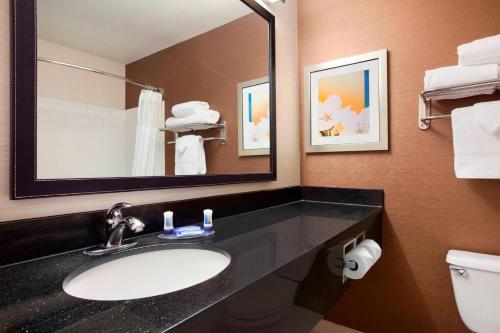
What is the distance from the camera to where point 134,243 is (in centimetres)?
88

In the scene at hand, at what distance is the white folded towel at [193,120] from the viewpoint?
1.12 m

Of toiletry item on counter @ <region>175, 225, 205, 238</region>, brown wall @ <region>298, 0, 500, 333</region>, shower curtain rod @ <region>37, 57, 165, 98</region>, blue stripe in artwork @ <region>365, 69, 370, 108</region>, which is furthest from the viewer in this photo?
blue stripe in artwork @ <region>365, 69, 370, 108</region>

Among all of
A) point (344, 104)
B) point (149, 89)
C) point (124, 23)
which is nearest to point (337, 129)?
point (344, 104)

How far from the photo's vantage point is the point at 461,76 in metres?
1.19

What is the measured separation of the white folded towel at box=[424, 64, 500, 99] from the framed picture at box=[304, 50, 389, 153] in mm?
296

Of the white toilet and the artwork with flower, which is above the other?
the artwork with flower

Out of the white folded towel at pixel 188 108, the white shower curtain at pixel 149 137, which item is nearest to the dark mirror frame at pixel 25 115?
the white shower curtain at pixel 149 137

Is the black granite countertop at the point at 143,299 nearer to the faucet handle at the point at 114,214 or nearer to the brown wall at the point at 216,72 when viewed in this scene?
the faucet handle at the point at 114,214

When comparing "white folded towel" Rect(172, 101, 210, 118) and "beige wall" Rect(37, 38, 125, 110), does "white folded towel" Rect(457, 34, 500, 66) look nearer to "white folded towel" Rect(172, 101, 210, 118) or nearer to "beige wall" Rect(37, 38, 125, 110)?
"white folded towel" Rect(172, 101, 210, 118)

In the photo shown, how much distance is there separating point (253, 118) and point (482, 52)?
3.49 ft

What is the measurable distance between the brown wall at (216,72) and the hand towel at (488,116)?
1015 millimetres

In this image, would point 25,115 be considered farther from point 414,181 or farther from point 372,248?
point 414,181

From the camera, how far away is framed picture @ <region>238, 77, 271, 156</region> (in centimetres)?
148

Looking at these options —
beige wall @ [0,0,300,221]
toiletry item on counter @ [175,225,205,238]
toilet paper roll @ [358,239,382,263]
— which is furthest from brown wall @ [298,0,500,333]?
toiletry item on counter @ [175,225,205,238]
